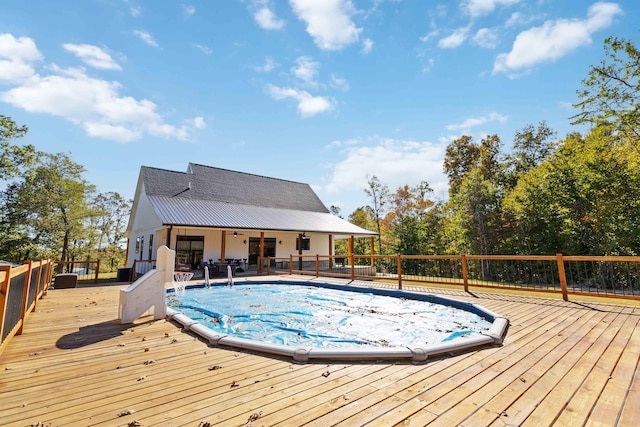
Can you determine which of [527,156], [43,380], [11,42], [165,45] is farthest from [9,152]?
[527,156]

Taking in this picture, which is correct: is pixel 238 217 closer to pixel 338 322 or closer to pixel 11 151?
pixel 338 322

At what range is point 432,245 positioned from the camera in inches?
872

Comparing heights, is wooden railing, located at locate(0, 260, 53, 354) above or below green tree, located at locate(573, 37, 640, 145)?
below

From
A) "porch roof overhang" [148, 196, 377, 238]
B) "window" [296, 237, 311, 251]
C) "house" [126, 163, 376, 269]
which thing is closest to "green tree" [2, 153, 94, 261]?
"house" [126, 163, 376, 269]

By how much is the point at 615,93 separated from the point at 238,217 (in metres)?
18.6

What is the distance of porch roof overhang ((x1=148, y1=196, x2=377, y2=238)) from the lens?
45.1ft

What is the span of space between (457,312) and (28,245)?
2732 centimetres

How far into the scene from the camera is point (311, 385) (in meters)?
2.47

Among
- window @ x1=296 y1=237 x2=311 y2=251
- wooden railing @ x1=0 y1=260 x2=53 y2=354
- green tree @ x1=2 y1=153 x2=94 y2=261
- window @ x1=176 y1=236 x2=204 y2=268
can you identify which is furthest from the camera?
window @ x1=296 y1=237 x2=311 y2=251

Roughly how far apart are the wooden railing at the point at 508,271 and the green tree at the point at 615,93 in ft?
19.3

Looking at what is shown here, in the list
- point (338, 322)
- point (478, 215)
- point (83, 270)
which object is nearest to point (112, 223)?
point (83, 270)

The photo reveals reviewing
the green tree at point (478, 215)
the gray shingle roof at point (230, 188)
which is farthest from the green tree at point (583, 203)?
the gray shingle roof at point (230, 188)

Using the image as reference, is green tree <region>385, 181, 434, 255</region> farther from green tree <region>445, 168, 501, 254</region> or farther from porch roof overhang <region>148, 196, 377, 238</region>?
porch roof overhang <region>148, 196, 377, 238</region>

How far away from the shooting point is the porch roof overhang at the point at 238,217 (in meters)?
13.7
